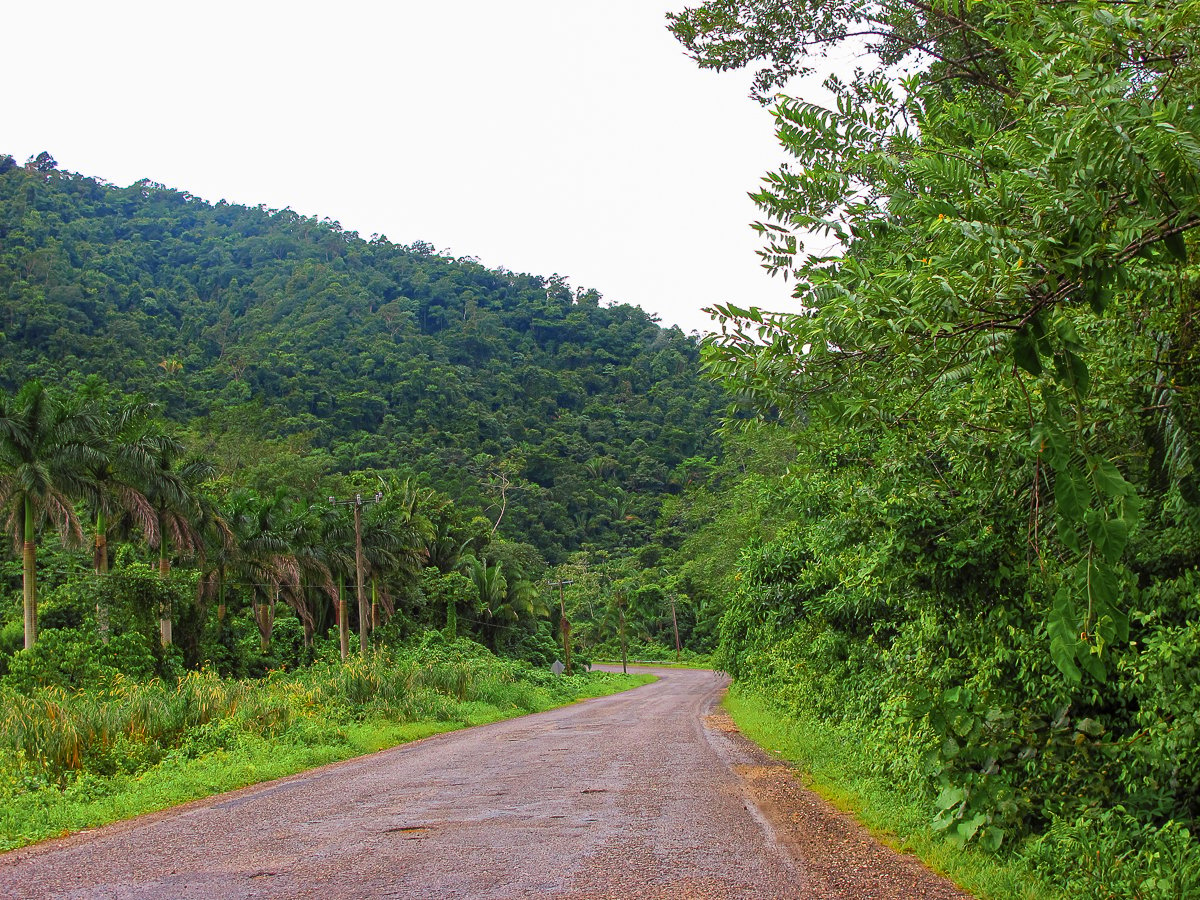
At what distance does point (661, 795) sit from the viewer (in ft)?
32.1

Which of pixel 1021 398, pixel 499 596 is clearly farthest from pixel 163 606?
pixel 1021 398

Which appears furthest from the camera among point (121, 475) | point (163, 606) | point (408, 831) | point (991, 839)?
point (163, 606)

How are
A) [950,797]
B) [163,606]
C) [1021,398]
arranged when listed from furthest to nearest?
[163,606]
[950,797]
[1021,398]

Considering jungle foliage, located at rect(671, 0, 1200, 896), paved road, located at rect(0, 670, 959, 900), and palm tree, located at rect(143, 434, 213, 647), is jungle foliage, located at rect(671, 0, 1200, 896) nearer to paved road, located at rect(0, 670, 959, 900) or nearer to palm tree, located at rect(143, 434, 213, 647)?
paved road, located at rect(0, 670, 959, 900)

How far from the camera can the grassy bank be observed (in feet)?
34.6

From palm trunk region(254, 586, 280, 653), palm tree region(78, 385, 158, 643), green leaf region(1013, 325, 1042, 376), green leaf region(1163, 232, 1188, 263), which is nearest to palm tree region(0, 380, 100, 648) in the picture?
palm tree region(78, 385, 158, 643)

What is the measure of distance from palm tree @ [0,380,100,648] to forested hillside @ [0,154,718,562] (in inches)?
984

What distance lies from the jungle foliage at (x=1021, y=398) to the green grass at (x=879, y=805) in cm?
19

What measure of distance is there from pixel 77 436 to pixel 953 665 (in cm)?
2657

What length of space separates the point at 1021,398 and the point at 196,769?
39.0ft

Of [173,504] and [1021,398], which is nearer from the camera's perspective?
[1021,398]

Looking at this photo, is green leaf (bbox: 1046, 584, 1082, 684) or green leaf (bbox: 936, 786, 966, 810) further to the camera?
green leaf (bbox: 936, 786, 966, 810)

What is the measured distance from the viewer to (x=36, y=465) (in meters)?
26.1

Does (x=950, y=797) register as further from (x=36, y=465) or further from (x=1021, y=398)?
(x=36, y=465)
